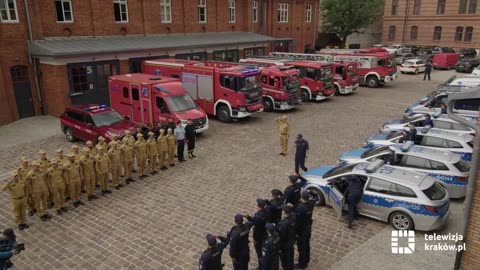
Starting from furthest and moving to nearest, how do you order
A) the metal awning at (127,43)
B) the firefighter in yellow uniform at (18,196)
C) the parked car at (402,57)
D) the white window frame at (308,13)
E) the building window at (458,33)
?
the building window at (458,33), the white window frame at (308,13), the parked car at (402,57), the metal awning at (127,43), the firefighter in yellow uniform at (18,196)

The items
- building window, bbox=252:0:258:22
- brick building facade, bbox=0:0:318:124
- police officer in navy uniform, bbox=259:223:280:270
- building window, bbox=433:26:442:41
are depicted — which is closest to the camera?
police officer in navy uniform, bbox=259:223:280:270

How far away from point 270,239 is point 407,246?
4.06 m

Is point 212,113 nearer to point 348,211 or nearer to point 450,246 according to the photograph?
point 348,211

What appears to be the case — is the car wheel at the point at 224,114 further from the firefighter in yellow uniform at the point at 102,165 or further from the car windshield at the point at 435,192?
the car windshield at the point at 435,192

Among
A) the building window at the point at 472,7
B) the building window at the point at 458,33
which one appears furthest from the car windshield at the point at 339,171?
the building window at the point at 458,33

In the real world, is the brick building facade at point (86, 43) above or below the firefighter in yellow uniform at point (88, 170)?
above

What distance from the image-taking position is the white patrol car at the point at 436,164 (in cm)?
1133

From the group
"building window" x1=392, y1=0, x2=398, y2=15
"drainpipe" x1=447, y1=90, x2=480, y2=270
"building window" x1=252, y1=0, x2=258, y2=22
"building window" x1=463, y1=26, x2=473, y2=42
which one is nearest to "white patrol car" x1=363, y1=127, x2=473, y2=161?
"drainpipe" x1=447, y1=90, x2=480, y2=270

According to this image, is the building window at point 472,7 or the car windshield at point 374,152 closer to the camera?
the car windshield at point 374,152

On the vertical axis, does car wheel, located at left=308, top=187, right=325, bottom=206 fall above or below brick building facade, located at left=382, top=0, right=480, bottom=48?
below

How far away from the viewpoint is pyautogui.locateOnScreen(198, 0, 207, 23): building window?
103 ft

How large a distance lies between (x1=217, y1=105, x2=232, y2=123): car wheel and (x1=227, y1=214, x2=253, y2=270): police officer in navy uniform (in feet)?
45.0

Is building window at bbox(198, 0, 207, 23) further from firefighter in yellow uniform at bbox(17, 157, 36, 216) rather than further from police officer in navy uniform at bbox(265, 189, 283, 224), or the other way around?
police officer in navy uniform at bbox(265, 189, 283, 224)

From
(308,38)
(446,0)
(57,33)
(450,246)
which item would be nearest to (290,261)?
(450,246)
